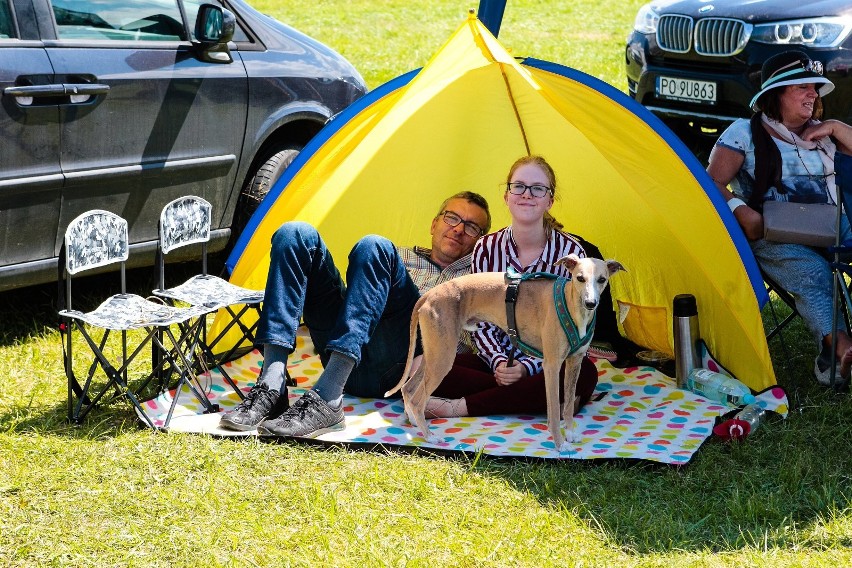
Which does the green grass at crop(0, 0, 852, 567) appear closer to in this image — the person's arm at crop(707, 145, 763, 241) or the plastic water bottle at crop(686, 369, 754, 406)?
the plastic water bottle at crop(686, 369, 754, 406)

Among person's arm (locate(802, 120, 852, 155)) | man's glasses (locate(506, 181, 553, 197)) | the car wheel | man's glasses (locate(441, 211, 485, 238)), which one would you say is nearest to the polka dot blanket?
man's glasses (locate(441, 211, 485, 238))

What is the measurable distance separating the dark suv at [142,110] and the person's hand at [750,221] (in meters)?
2.39

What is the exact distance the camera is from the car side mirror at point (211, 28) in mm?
5367

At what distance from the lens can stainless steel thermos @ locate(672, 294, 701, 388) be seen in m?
4.62

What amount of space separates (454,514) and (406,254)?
5.14 feet

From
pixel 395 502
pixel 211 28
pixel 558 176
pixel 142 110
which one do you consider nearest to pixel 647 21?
pixel 558 176

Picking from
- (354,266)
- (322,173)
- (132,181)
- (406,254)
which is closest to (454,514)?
(354,266)

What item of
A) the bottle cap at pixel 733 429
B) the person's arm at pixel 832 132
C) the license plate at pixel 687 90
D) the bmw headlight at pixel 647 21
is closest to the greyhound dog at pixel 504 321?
the bottle cap at pixel 733 429

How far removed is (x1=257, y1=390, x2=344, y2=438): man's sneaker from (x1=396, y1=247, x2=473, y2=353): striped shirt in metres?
0.74

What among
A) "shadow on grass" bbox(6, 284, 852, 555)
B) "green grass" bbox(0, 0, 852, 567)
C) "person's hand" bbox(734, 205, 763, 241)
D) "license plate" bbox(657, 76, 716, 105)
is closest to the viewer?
"green grass" bbox(0, 0, 852, 567)

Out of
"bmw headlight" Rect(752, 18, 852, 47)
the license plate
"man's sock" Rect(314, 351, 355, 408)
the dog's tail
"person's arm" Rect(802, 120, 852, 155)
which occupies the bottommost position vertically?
"man's sock" Rect(314, 351, 355, 408)

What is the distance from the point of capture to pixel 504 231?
172 inches

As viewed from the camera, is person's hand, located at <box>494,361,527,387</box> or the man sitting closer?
the man sitting

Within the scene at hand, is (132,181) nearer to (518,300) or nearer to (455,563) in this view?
(518,300)
